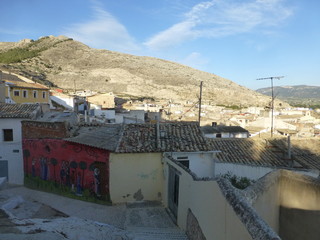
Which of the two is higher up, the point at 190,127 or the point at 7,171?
the point at 190,127

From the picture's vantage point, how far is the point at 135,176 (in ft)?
37.6

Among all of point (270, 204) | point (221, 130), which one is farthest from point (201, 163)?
point (221, 130)

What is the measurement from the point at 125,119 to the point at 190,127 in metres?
16.2

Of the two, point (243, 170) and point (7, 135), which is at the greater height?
point (7, 135)

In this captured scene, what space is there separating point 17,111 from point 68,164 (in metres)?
7.28

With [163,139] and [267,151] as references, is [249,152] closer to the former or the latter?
[267,151]

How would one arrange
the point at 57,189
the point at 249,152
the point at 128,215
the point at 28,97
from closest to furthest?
the point at 128,215 → the point at 57,189 → the point at 249,152 → the point at 28,97

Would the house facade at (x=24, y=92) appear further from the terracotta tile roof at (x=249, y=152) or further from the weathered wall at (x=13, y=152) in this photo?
the terracotta tile roof at (x=249, y=152)

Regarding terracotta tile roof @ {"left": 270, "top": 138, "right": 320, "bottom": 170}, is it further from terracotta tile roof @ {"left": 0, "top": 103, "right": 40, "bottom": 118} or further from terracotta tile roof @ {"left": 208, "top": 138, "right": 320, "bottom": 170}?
terracotta tile roof @ {"left": 0, "top": 103, "right": 40, "bottom": 118}

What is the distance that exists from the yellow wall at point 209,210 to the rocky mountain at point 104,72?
7095cm

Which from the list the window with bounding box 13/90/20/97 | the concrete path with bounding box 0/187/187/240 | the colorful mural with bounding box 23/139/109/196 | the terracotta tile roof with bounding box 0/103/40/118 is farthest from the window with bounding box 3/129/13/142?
the window with bounding box 13/90/20/97

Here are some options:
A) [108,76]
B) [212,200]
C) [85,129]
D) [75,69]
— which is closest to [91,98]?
[85,129]

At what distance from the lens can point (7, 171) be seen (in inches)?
628

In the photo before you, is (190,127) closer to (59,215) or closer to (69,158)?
(69,158)
